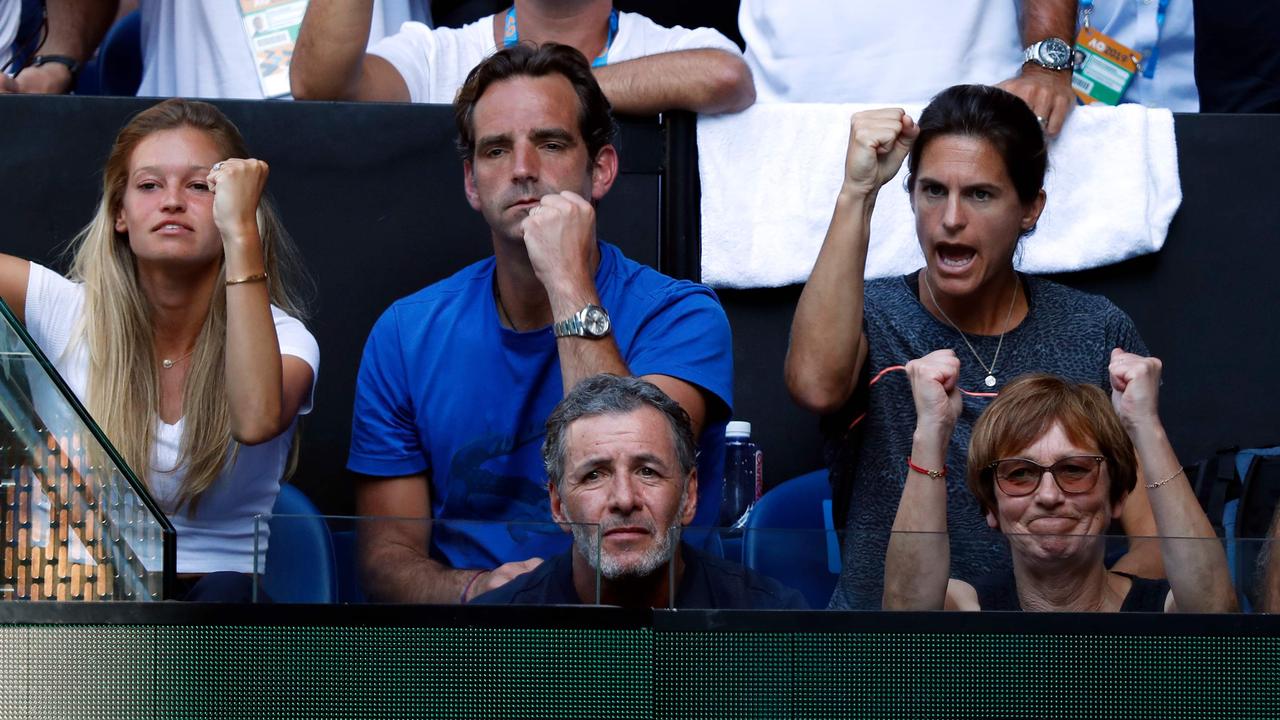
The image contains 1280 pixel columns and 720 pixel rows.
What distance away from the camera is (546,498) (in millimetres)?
2820

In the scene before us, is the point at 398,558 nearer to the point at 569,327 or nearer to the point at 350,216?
the point at 569,327

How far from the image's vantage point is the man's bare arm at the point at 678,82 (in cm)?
339

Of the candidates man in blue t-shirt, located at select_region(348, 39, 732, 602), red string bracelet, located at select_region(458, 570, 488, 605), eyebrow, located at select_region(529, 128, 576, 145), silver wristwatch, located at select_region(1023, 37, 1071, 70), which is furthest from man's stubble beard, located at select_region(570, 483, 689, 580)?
silver wristwatch, located at select_region(1023, 37, 1071, 70)

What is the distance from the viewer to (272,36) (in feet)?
12.8

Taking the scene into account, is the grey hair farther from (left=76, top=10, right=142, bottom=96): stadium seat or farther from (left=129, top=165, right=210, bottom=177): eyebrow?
(left=76, top=10, right=142, bottom=96): stadium seat

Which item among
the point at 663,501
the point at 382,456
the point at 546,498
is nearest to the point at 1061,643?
the point at 663,501

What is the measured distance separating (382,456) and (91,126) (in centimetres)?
103

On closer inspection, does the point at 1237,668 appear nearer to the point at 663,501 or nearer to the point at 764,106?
the point at 663,501

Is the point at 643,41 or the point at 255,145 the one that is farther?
the point at 643,41

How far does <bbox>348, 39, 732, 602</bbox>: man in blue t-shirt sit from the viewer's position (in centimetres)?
285

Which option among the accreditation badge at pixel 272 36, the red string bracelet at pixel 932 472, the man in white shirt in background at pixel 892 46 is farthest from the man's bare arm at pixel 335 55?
the red string bracelet at pixel 932 472

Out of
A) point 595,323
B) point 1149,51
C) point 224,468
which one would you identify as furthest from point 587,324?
point 1149,51

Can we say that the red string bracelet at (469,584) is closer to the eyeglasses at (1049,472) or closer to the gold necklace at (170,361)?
the eyeglasses at (1049,472)

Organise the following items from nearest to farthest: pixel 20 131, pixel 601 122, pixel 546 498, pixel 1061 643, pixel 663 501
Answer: pixel 1061 643, pixel 663 501, pixel 546 498, pixel 601 122, pixel 20 131
